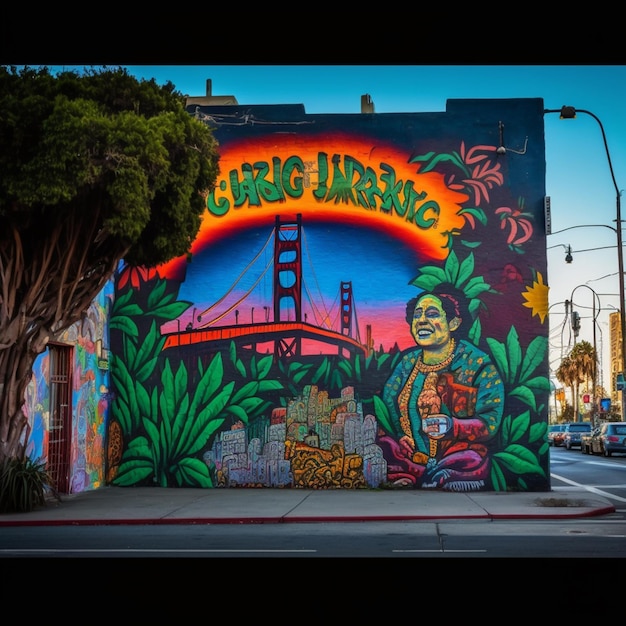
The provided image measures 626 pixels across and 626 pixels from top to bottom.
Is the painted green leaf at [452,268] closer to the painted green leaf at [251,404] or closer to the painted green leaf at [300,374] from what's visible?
the painted green leaf at [300,374]

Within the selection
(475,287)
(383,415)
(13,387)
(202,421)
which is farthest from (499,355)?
(13,387)

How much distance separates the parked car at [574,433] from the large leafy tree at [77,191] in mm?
37708

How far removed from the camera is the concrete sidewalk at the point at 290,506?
50.1ft

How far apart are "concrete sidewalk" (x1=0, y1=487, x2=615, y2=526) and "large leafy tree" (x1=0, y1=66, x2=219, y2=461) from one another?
1794 mm

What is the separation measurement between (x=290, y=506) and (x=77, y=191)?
6.59 m

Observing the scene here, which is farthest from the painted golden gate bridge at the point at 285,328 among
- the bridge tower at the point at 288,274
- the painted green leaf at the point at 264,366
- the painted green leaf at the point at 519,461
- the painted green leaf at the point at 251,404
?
the painted green leaf at the point at 519,461

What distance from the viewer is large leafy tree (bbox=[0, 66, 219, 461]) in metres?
14.3

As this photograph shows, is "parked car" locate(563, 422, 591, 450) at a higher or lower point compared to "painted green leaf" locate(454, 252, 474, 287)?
lower

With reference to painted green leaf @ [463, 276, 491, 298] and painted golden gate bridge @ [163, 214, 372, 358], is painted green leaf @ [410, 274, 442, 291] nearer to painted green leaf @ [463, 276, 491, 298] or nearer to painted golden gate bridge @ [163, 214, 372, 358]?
painted green leaf @ [463, 276, 491, 298]

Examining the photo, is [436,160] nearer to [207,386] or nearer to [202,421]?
[207,386]

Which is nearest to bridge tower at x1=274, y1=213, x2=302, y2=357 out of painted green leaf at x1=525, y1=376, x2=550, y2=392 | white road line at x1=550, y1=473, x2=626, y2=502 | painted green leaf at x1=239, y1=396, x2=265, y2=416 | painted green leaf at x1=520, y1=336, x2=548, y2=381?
painted green leaf at x1=239, y1=396, x2=265, y2=416
